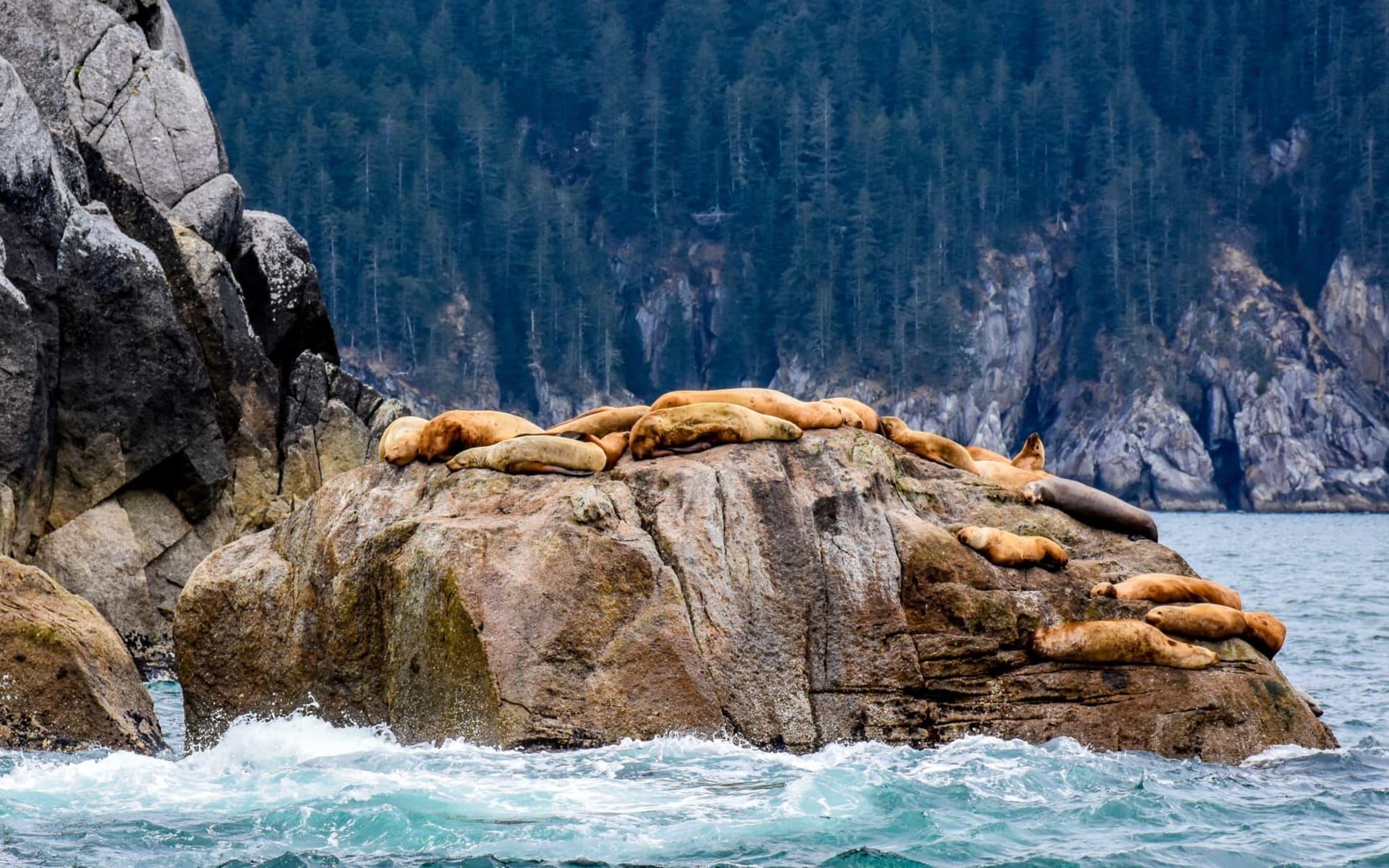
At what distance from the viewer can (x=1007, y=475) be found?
15953 millimetres

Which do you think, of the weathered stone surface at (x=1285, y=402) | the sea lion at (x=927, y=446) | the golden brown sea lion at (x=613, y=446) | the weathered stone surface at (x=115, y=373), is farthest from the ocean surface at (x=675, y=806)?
the weathered stone surface at (x=1285, y=402)

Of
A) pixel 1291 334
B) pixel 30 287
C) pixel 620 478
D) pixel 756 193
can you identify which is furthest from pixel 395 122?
pixel 620 478

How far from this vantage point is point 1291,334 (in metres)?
101

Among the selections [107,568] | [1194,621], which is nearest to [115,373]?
[107,568]

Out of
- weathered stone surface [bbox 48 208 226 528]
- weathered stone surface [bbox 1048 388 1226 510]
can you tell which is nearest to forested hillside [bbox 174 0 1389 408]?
weathered stone surface [bbox 1048 388 1226 510]

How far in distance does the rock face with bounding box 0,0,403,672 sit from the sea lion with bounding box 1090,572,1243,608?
13.0m

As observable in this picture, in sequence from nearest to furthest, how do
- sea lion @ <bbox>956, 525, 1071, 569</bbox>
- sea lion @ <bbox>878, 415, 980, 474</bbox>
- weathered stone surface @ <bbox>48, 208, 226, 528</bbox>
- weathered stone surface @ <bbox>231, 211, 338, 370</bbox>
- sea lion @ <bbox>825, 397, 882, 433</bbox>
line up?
sea lion @ <bbox>956, 525, 1071, 569</bbox>
sea lion @ <bbox>825, 397, 882, 433</bbox>
sea lion @ <bbox>878, 415, 980, 474</bbox>
weathered stone surface @ <bbox>48, 208, 226, 528</bbox>
weathered stone surface @ <bbox>231, 211, 338, 370</bbox>

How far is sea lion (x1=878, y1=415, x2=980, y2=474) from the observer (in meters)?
16.0

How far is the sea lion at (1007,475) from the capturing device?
1543 centimetres

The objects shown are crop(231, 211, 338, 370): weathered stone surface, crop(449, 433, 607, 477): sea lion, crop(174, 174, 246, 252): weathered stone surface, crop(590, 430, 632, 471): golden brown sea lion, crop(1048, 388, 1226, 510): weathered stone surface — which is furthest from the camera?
crop(1048, 388, 1226, 510): weathered stone surface

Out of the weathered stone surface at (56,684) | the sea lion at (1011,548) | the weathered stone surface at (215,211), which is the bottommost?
the weathered stone surface at (56,684)

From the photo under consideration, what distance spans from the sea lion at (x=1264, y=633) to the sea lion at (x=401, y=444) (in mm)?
7868

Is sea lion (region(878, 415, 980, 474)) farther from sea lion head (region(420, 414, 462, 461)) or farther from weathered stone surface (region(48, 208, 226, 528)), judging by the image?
weathered stone surface (region(48, 208, 226, 528))

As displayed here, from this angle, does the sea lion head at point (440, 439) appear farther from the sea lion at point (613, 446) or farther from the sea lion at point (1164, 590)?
the sea lion at point (1164, 590)
